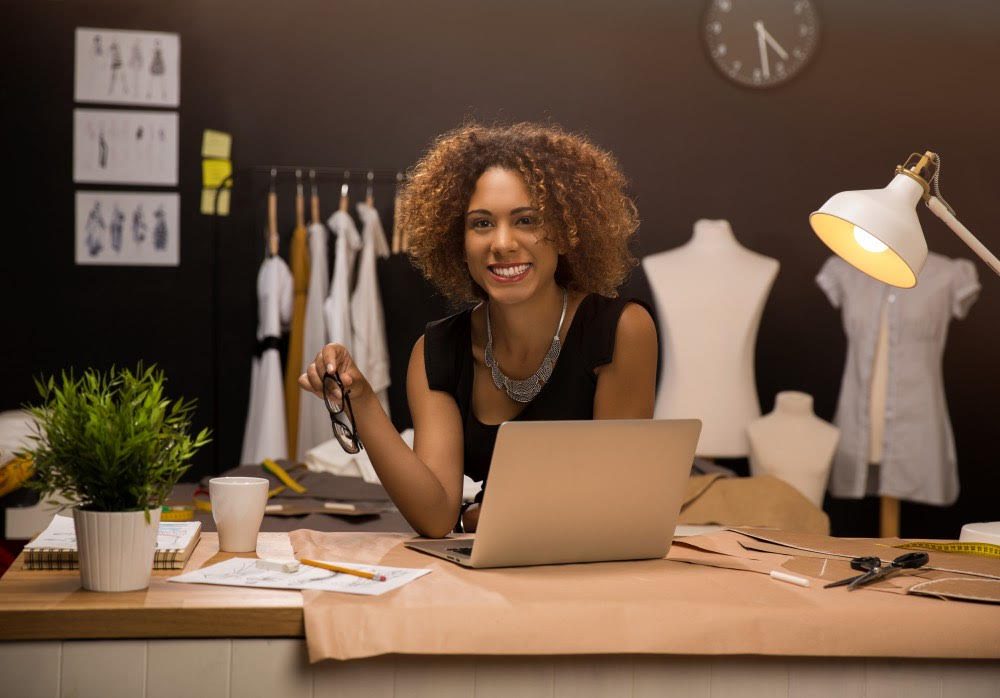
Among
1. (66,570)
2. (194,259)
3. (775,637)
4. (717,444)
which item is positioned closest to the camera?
(775,637)

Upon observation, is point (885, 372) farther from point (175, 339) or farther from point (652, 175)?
point (175, 339)

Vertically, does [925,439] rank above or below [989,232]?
below

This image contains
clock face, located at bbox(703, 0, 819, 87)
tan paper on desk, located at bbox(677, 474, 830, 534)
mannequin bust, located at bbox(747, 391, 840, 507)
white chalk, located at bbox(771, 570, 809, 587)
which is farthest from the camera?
clock face, located at bbox(703, 0, 819, 87)

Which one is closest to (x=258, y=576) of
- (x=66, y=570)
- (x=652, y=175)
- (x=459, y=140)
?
(x=66, y=570)

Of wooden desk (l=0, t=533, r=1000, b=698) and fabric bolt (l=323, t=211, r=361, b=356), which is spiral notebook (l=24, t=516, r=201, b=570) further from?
fabric bolt (l=323, t=211, r=361, b=356)

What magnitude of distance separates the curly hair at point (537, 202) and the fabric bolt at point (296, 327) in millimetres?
2418

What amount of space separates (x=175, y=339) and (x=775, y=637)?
4112 millimetres

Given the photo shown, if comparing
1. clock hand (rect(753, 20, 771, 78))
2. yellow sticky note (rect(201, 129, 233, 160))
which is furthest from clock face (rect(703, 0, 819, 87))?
yellow sticky note (rect(201, 129, 233, 160))

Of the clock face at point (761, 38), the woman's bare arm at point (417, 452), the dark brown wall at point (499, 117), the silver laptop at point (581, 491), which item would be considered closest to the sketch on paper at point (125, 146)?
the dark brown wall at point (499, 117)

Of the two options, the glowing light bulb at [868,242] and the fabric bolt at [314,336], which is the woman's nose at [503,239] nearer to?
the glowing light bulb at [868,242]

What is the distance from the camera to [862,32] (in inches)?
205

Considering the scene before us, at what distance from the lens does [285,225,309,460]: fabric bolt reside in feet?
15.1

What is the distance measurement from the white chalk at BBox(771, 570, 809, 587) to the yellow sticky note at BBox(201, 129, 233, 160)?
3.98 m

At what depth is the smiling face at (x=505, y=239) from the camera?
6.44 feet
